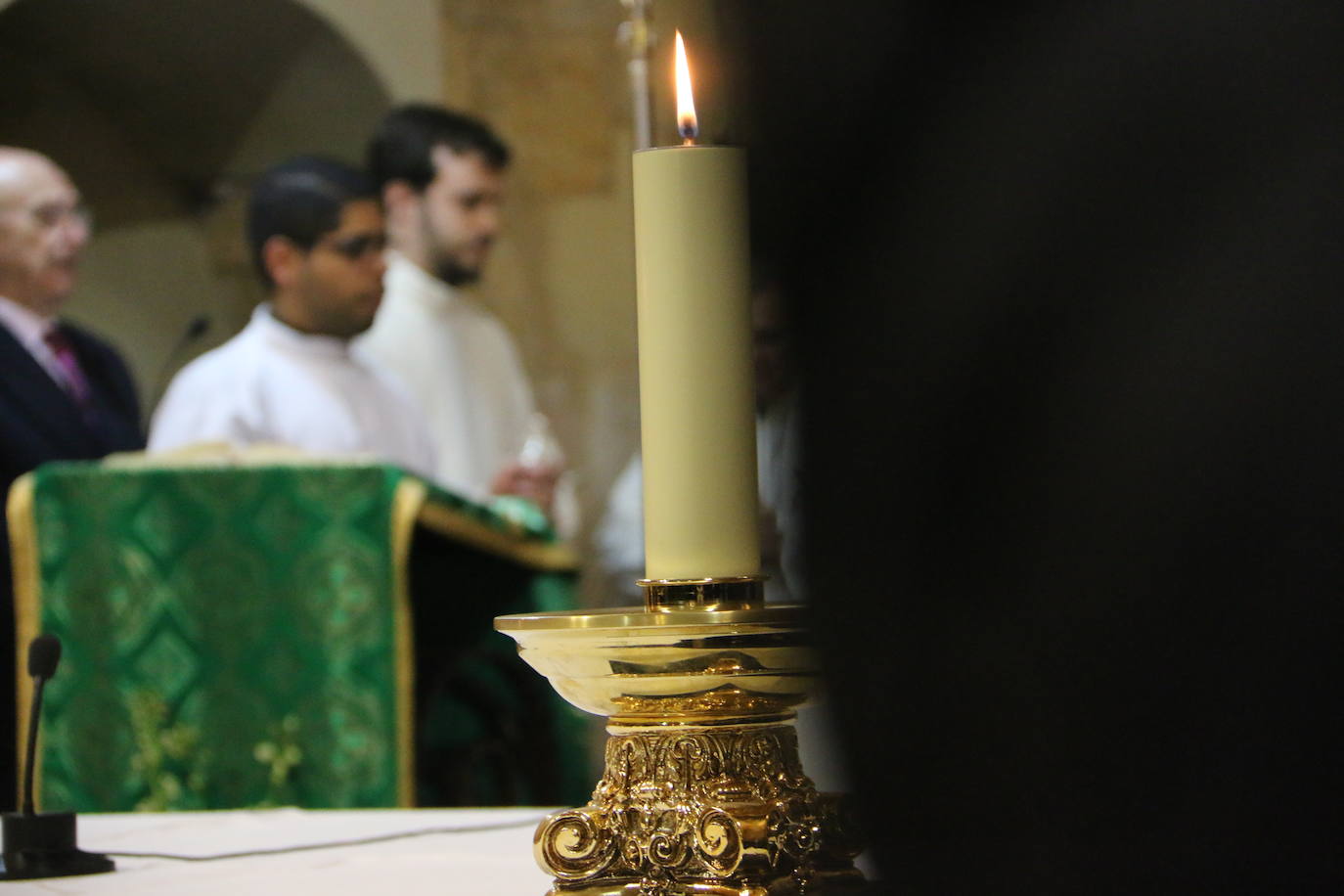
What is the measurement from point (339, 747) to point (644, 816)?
219cm

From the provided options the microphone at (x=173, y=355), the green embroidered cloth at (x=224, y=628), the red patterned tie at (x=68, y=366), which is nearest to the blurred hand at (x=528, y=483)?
the red patterned tie at (x=68, y=366)

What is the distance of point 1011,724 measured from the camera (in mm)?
329

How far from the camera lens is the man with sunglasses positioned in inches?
183

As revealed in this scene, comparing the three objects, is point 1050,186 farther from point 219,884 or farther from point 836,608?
point 219,884

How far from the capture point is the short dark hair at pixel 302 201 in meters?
4.80

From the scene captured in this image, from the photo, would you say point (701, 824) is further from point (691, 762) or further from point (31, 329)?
point (31, 329)

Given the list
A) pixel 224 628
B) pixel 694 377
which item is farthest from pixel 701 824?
pixel 224 628

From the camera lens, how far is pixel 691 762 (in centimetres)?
54

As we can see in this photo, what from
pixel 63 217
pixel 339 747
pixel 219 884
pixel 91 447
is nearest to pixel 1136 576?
pixel 219 884

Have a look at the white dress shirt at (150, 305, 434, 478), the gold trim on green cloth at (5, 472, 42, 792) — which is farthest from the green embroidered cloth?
the white dress shirt at (150, 305, 434, 478)

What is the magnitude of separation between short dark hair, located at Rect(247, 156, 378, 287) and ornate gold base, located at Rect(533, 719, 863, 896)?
441cm

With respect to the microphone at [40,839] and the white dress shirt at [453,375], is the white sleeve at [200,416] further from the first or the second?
the microphone at [40,839]

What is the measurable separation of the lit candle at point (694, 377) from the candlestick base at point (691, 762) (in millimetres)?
25

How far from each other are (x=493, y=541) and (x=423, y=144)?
3.23 meters
